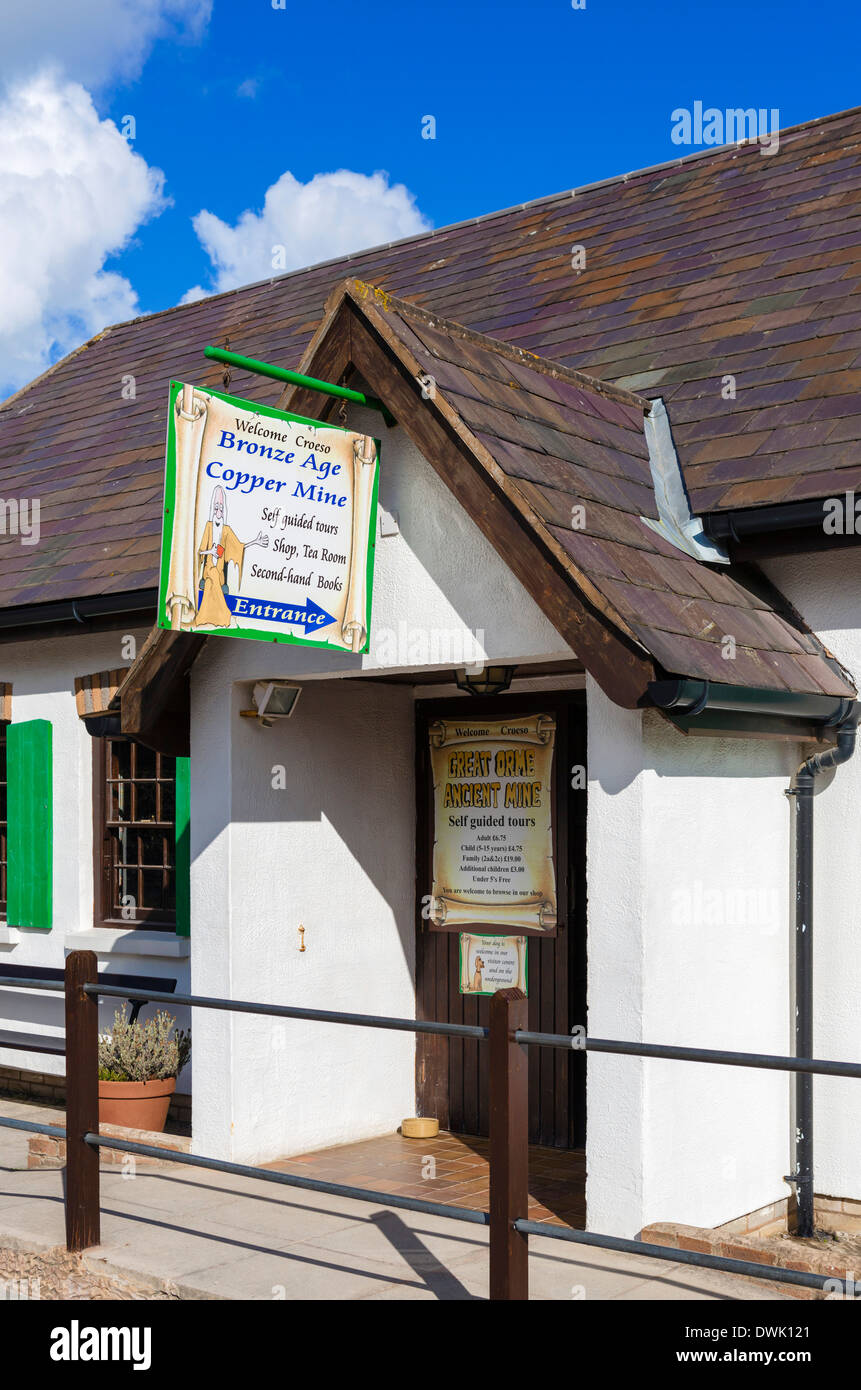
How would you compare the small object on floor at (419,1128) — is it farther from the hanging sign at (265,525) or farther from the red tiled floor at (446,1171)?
the hanging sign at (265,525)

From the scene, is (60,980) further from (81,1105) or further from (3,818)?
(81,1105)

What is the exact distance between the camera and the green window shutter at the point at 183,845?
8584mm

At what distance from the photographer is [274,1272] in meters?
5.20

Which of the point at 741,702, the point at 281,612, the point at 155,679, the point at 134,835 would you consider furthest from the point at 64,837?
the point at 741,702

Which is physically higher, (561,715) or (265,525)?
(265,525)

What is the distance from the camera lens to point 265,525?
5.82 m

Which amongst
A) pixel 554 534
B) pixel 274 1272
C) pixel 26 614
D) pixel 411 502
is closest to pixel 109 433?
pixel 26 614

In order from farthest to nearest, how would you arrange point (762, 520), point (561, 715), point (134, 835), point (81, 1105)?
1. point (134, 835)
2. point (561, 715)
3. point (762, 520)
4. point (81, 1105)

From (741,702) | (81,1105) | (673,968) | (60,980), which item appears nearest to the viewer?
(741,702)

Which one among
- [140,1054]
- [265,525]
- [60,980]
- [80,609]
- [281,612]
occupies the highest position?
[265,525]

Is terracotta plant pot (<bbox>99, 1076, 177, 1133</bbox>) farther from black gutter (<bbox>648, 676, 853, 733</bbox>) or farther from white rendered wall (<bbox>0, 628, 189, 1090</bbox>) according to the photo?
black gutter (<bbox>648, 676, 853, 733</bbox>)

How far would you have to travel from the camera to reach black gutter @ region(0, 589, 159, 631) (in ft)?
29.0

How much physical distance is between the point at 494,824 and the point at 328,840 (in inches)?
37.1

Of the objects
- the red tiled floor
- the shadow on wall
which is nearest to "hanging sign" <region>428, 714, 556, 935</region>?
the shadow on wall
